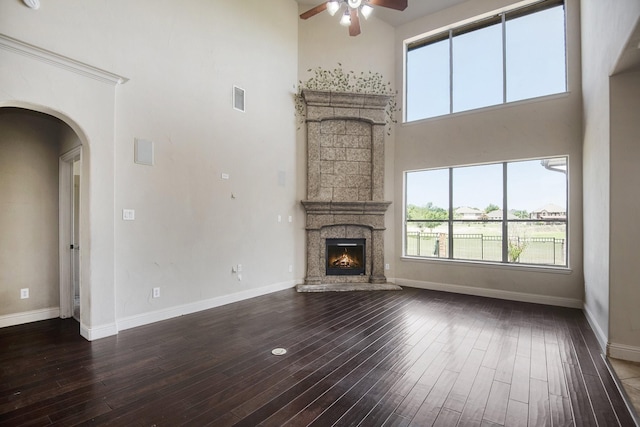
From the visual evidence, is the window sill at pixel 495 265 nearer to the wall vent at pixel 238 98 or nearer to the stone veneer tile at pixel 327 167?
the stone veneer tile at pixel 327 167

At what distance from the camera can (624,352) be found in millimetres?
2752

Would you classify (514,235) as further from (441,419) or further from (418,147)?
(441,419)

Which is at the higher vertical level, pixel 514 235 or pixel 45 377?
pixel 514 235

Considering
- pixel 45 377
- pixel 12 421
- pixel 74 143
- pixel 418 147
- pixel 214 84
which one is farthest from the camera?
pixel 418 147

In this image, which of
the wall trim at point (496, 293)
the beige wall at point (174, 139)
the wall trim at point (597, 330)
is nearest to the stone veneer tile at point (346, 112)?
the beige wall at point (174, 139)

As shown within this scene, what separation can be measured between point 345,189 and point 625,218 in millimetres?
3952

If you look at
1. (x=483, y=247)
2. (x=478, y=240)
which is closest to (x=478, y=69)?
(x=478, y=240)

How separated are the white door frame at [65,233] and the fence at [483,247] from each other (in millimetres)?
5415

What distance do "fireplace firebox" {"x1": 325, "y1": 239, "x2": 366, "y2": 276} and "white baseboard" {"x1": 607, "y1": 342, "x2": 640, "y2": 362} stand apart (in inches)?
144

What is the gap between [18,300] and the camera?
371cm

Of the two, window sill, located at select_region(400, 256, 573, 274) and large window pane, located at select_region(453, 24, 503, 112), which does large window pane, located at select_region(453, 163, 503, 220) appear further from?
large window pane, located at select_region(453, 24, 503, 112)

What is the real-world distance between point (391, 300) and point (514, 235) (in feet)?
7.66

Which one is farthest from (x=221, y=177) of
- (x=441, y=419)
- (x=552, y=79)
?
(x=552, y=79)

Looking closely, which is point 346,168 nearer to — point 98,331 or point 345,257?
point 345,257
